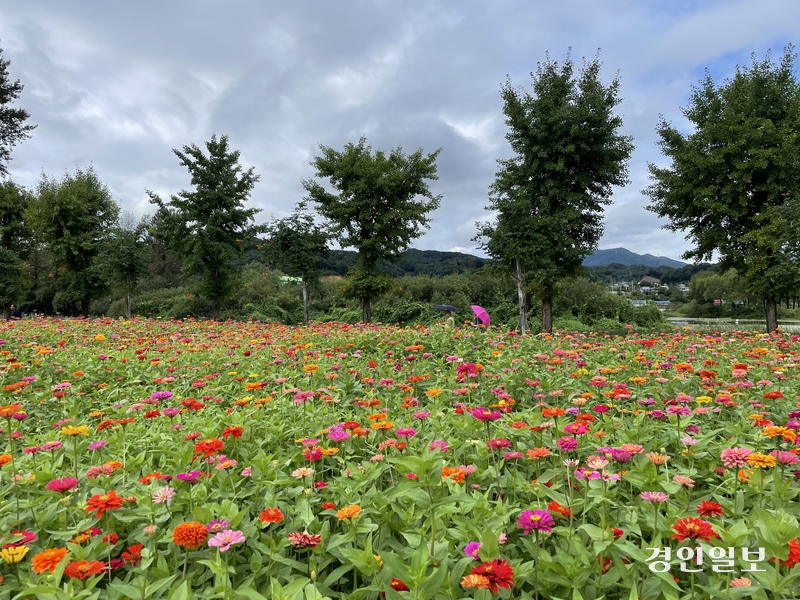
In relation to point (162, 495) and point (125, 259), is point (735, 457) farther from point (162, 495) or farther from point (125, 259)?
point (125, 259)

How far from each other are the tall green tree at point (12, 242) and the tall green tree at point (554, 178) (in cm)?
2133

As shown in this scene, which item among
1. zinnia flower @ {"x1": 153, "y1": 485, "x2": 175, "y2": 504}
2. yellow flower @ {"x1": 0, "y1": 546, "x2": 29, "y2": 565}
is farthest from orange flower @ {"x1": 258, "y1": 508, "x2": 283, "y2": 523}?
yellow flower @ {"x1": 0, "y1": 546, "x2": 29, "y2": 565}

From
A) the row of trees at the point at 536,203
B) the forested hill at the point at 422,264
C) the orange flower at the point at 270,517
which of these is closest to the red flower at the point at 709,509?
the orange flower at the point at 270,517

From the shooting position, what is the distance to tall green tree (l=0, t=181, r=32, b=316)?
19.3 metres

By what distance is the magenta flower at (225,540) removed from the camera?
1.26m

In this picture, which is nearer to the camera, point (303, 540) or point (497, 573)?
point (497, 573)

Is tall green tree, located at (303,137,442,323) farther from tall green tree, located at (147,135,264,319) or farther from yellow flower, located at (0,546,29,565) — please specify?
yellow flower, located at (0,546,29,565)

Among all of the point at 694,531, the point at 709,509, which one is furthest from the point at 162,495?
the point at 709,509

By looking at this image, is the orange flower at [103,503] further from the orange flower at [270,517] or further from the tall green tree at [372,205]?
the tall green tree at [372,205]

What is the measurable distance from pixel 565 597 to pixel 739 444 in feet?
4.81

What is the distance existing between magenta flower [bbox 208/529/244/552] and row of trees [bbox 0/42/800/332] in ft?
43.5

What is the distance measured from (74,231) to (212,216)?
7.76 meters

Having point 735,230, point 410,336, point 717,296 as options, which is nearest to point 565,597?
point 410,336

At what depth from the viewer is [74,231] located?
20.1m
